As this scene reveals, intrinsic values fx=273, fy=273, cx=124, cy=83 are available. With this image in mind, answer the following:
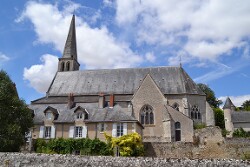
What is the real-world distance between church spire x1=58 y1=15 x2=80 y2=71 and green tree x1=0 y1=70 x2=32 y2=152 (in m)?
27.3

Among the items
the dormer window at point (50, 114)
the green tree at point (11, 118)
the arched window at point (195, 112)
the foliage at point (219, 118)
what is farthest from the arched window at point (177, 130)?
the green tree at point (11, 118)

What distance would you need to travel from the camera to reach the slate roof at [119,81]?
122 feet

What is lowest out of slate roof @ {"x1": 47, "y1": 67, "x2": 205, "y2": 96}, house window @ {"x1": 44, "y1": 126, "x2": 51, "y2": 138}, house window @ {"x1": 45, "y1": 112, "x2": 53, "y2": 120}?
house window @ {"x1": 44, "y1": 126, "x2": 51, "y2": 138}

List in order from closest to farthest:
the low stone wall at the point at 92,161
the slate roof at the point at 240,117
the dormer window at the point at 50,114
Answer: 1. the low stone wall at the point at 92,161
2. the dormer window at the point at 50,114
3. the slate roof at the point at 240,117

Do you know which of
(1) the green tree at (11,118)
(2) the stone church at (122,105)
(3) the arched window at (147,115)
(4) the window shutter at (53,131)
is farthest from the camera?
(3) the arched window at (147,115)

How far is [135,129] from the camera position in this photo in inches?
1046

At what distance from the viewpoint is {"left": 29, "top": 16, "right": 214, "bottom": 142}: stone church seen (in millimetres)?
27734

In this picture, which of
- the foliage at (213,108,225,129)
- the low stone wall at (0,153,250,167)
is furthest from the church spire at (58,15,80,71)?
the low stone wall at (0,153,250,167)

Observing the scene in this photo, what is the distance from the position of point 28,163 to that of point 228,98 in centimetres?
3832

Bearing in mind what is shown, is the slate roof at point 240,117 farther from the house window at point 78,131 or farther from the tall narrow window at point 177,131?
the house window at point 78,131

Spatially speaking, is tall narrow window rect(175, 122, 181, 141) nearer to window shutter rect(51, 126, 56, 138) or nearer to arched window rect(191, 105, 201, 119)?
arched window rect(191, 105, 201, 119)

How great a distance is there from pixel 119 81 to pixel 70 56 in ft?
43.7

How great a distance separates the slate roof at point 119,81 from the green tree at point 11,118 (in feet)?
61.3

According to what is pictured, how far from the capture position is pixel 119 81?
40.2 metres
